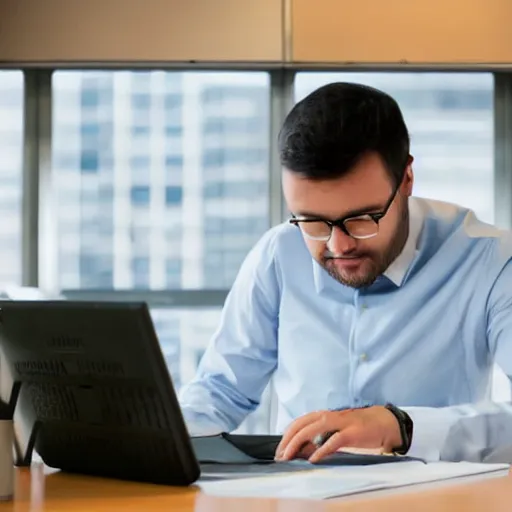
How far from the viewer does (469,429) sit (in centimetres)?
200

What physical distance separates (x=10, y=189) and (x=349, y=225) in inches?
124

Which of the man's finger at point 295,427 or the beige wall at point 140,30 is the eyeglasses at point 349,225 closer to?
the man's finger at point 295,427

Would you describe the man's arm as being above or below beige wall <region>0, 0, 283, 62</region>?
below

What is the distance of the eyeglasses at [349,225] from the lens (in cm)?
217

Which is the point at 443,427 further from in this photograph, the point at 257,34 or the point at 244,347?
the point at 257,34

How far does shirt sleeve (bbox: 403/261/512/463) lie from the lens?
1.91 meters

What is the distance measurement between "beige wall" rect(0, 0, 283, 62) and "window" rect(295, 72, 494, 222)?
675 millimetres

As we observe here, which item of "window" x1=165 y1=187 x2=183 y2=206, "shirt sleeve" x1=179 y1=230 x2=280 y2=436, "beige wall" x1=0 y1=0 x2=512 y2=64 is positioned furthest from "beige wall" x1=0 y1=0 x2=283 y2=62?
"shirt sleeve" x1=179 y1=230 x2=280 y2=436

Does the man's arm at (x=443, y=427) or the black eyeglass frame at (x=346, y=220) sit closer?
the man's arm at (x=443, y=427)

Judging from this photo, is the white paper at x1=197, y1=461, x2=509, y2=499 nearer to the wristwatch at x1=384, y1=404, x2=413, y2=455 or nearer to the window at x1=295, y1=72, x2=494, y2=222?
the wristwatch at x1=384, y1=404, x2=413, y2=455

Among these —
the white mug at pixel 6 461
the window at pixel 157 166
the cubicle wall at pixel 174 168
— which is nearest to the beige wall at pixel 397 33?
the cubicle wall at pixel 174 168

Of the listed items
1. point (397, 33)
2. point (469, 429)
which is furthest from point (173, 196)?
point (469, 429)

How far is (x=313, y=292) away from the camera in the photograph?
2465mm

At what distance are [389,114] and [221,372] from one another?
67cm
